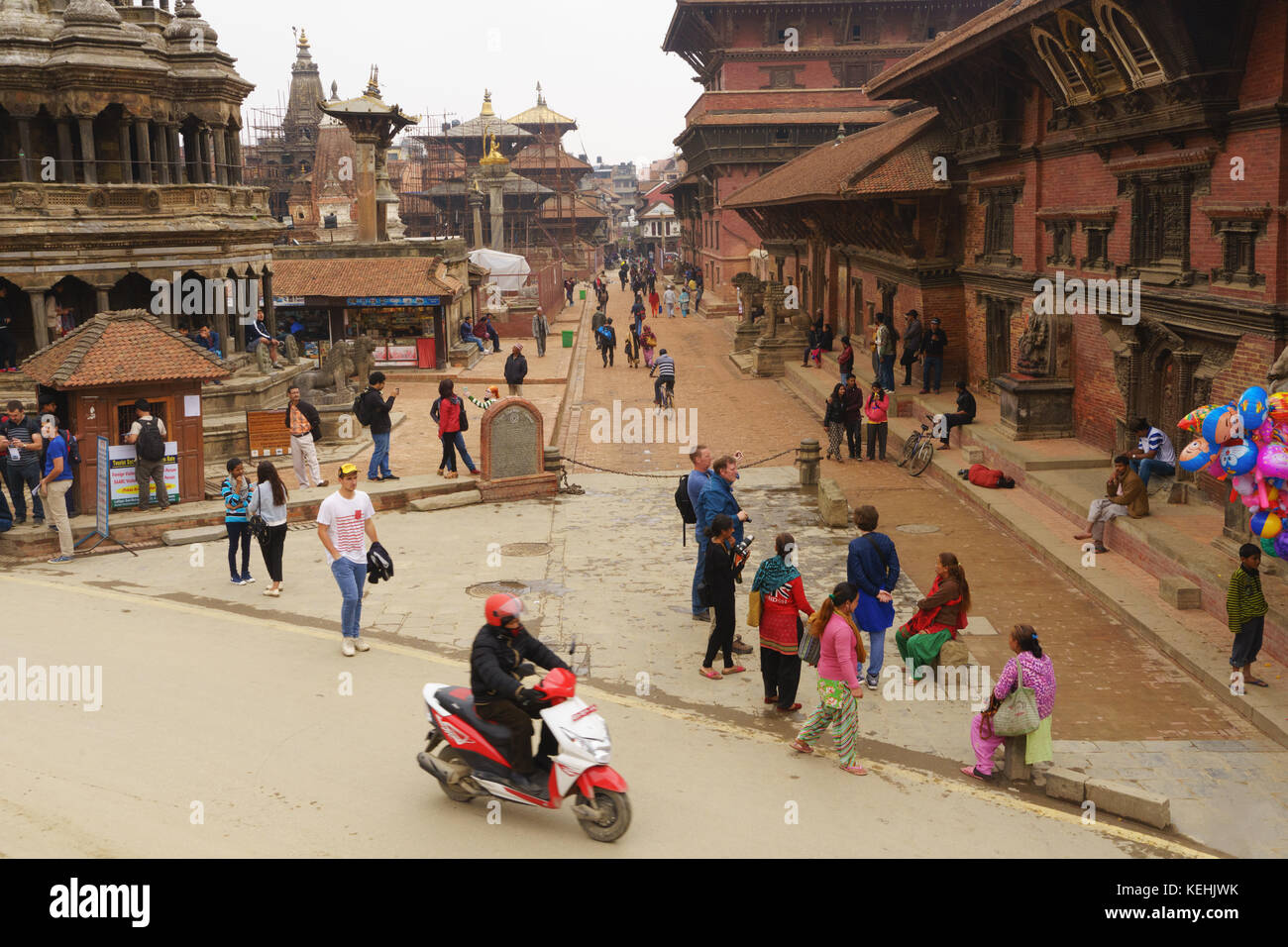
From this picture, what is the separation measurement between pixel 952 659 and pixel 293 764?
18.3 ft

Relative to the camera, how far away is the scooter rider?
→ 756 cm

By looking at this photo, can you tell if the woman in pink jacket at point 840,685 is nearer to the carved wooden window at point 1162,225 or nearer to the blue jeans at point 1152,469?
the blue jeans at point 1152,469

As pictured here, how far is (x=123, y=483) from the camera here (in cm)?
1634

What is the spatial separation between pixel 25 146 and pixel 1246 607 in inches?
934

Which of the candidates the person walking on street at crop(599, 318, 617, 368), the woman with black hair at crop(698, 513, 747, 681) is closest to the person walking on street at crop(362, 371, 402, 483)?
the woman with black hair at crop(698, 513, 747, 681)

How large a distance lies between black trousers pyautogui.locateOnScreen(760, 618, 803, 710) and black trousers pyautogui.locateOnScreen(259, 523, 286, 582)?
5.72 m

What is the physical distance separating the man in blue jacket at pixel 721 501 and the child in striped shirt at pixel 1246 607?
164 inches

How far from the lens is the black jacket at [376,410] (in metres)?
17.9

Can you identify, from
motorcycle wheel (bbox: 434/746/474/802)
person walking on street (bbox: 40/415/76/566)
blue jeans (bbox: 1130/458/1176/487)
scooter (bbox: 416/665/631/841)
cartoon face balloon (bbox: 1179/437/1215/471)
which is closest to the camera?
scooter (bbox: 416/665/631/841)

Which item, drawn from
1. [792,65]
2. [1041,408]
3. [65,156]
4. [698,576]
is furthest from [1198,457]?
[792,65]

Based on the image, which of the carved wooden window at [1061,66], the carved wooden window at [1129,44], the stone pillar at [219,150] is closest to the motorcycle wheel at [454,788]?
the carved wooden window at [1129,44]

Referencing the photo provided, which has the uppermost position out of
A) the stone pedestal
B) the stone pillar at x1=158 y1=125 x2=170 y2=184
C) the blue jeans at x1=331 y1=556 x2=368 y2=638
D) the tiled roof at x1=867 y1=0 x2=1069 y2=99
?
the tiled roof at x1=867 y1=0 x2=1069 y2=99

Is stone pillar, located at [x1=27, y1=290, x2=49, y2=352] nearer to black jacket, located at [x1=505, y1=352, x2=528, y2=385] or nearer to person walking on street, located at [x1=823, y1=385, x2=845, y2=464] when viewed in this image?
black jacket, located at [x1=505, y1=352, x2=528, y2=385]

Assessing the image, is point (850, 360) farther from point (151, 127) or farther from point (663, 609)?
point (151, 127)
